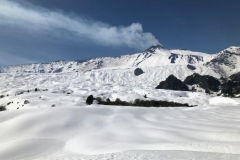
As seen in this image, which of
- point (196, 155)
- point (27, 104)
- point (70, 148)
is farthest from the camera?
point (27, 104)

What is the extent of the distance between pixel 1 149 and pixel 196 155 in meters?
22.5

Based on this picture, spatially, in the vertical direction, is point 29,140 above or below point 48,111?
below

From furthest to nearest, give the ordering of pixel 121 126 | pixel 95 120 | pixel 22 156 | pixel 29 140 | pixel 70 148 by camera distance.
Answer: pixel 95 120, pixel 121 126, pixel 29 140, pixel 70 148, pixel 22 156

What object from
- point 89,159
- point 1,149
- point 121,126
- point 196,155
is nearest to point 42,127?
point 1,149

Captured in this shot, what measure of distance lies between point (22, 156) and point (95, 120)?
17089 mm

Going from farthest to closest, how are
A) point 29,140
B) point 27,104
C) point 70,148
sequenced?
point 27,104 → point 29,140 → point 70,148

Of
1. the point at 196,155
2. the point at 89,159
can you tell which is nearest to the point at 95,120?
the point at 89,159

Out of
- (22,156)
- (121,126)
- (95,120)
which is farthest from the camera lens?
(95,120)

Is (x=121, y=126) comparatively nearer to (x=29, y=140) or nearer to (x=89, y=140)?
(x=89, y=140)

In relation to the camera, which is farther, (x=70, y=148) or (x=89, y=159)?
(x=70, y=148)

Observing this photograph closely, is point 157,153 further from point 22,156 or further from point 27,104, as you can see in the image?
point 27,104

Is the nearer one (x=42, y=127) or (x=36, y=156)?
(x=36, y=156)

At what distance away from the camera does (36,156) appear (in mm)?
27500

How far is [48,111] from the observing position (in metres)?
42.7
